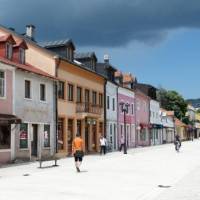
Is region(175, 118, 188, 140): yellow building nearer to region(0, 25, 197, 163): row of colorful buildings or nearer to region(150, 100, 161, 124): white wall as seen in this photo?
region(150, 100, 161, 124): white wall

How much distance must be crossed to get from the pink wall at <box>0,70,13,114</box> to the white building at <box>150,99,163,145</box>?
4140 centimetres

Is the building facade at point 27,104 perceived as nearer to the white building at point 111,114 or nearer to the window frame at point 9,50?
the window frame at point 9,50

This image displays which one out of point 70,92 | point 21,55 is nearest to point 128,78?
point 70,92

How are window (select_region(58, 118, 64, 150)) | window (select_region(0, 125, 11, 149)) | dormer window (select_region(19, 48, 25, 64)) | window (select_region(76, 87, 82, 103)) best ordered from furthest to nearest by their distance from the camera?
window (select_region(76, 87, 82, 103)) → window (select_region(58, 118, 64, 150)) → dormer window (select_region(19, 48, 25, 64)) → window (select_region(0, 125, 11, 149))

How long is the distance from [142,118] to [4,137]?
37296mm

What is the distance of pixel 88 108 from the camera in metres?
38.7

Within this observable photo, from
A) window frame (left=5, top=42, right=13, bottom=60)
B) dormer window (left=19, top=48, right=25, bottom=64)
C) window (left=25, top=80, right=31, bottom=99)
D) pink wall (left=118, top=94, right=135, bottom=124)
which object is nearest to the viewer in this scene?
window frame (left=5, top=42, right=13, bottom=60)

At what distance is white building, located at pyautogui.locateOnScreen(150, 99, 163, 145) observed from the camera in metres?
68.9

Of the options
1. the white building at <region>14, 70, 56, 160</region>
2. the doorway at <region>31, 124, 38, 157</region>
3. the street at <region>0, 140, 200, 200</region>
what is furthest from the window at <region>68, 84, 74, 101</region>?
the street at <region>0, 140, 200, 200</region>

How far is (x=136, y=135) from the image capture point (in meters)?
58.1

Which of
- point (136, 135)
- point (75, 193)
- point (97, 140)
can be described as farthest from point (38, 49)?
point (136, 135)

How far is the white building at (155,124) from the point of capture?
6894 centimetres

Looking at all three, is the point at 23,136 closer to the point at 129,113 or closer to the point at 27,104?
the point at 27,104

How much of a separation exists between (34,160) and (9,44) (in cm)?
685
